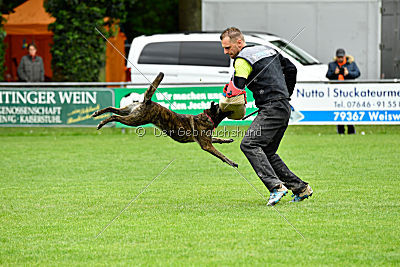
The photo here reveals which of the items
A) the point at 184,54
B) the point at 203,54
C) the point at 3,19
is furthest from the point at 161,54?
the point at 3,19

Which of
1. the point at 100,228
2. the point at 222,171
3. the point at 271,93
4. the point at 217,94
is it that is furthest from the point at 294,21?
the point at 100,228

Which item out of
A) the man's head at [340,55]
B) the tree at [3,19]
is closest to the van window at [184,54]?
the man's head at [340,55]

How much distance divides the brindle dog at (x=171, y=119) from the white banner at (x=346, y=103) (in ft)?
29.3

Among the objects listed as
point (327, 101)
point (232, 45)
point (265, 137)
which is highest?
point (232, 45)

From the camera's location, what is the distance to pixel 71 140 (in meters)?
17.0

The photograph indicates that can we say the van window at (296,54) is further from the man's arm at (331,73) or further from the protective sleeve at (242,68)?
the protective sleeve at (242,68)

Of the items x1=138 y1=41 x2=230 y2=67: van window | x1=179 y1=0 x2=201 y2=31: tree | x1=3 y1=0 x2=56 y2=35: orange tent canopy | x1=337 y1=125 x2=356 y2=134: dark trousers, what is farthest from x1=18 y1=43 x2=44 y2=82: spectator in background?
x1=337 y1=125 x2=356 y2=134: dark trousers

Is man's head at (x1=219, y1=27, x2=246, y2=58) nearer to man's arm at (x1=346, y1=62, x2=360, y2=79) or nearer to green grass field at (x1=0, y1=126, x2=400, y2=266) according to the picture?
green grass field at (x1=0, y1=126, x2=400, y2=266)

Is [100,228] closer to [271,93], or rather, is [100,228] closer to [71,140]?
[271,93]

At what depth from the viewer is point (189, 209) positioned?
827cm

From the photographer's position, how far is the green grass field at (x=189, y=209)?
6.18 m

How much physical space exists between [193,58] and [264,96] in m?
10.8

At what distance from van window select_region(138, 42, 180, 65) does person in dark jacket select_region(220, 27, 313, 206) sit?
10.7 metres

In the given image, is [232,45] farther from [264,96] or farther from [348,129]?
[348,129]
